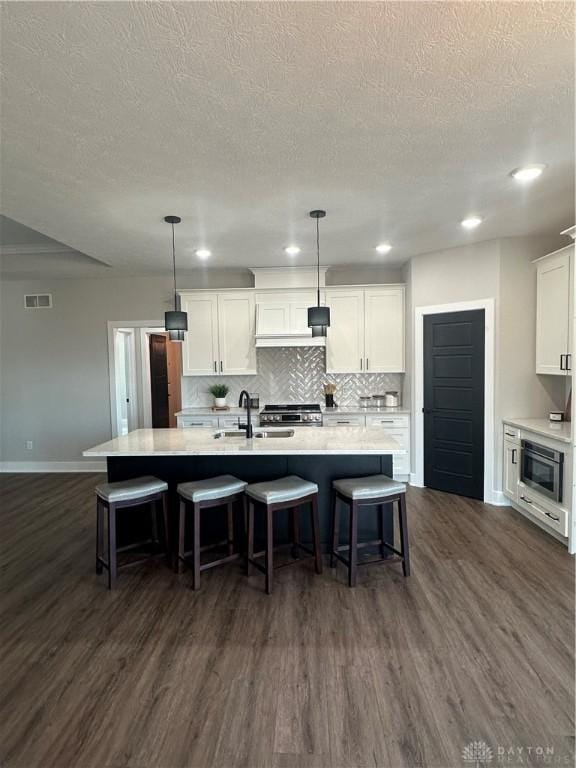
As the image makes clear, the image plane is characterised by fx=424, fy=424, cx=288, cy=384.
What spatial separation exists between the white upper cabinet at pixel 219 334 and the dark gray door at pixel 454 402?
2201mm

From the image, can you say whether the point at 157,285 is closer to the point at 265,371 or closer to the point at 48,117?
the point at 265,371

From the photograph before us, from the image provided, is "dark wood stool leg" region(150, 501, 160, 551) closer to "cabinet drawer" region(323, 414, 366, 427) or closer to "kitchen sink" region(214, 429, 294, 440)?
"kitchen sink" region(214, 429, 294, 440)

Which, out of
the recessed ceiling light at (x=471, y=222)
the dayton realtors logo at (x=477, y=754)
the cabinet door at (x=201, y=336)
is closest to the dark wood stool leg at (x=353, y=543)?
the dayton realtors logo at (x=477, y=754)

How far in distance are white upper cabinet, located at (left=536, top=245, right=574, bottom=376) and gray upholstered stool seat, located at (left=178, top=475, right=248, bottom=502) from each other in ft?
9.70

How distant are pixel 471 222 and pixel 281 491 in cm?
286

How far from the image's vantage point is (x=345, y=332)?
5375 millimetres

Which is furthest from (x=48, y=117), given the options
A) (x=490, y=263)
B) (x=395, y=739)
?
(x=490, y=263)

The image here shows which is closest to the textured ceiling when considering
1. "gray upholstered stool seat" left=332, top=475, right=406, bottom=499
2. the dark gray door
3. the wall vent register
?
the dark gray door

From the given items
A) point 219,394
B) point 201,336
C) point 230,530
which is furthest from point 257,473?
point 201,336

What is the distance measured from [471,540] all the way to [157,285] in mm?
4810

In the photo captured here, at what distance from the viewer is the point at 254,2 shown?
4.72 ft

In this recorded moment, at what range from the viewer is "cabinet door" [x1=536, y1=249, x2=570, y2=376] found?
3660 millimetres

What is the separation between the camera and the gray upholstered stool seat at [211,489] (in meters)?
2.83

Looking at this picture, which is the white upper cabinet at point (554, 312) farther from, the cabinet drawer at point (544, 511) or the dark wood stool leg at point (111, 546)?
the dark wood stool leg at point (111, 546)
